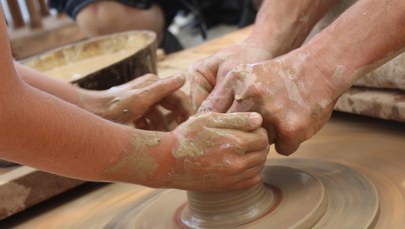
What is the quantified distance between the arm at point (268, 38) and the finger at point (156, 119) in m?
0.18

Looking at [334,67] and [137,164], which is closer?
[137,164]

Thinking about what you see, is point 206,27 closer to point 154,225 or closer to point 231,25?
point 231,25

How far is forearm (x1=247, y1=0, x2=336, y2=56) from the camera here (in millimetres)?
1426

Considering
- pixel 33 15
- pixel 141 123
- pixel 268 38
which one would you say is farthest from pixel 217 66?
pixel 33 15

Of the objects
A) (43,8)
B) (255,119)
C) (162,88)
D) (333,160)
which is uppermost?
(255,119)

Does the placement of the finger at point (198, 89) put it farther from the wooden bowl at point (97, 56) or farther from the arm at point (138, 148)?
the wooden bowl at point (97, 56)

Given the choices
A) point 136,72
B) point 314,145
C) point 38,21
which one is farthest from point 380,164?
point 38,21

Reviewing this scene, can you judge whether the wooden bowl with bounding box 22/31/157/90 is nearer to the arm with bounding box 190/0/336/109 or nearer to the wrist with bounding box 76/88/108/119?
the wrist with bounding box 76/88/108/119

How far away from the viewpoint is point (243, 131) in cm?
103

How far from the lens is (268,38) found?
4.66 ft

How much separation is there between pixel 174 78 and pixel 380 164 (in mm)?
524

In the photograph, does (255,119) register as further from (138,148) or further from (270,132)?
(138,148)

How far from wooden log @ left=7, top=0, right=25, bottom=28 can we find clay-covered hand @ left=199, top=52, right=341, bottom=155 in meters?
3.29

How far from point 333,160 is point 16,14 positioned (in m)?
3.41
